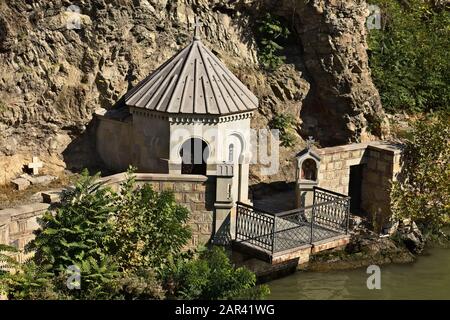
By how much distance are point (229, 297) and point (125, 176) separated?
14.9 feet

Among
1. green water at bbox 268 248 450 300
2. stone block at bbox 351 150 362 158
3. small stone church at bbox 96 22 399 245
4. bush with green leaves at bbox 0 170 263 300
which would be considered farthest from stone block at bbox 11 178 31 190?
stone block at bbox 351 150 362 158

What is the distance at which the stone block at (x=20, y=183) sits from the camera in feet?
74.7

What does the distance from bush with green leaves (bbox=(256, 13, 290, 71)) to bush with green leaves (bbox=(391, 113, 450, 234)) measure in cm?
519

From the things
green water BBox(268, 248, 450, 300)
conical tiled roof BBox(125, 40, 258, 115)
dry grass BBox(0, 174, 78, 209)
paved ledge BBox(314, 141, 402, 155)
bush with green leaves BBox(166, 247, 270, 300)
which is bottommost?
green water BBox(268, 248, 450, 300)

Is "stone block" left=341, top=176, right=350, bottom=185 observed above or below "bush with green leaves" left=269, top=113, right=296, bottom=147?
below

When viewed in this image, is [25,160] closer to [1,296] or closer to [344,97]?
[1,296]

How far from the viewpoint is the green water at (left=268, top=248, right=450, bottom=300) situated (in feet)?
72.7

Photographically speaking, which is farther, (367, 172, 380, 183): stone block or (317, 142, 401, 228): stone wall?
(367, 172, 380, 183): stone block

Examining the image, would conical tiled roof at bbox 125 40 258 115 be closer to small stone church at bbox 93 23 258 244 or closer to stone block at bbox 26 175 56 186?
small stone church at bbox 93 23 258 244

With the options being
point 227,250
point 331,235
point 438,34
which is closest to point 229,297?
point 227,250

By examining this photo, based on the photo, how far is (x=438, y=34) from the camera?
33031mm

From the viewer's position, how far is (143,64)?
2542 cm

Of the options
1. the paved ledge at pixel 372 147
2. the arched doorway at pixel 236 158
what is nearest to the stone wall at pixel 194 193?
the arched doorway at pixel 236 158

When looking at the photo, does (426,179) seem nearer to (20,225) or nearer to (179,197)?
(179,197)
